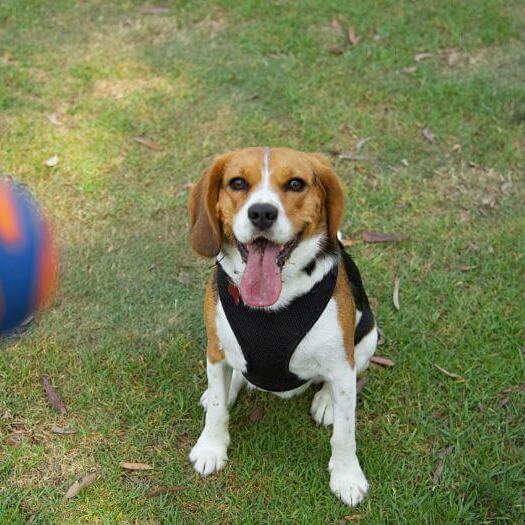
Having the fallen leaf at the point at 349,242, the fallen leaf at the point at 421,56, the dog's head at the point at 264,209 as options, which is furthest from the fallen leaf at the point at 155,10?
the dog's head at the point at 264,209

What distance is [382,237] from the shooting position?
18.3 feet

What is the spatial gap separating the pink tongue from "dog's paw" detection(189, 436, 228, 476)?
1082mm

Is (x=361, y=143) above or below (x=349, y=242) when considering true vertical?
above

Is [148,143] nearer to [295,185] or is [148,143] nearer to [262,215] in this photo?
[295,185]

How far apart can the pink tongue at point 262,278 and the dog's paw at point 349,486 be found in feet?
3.78

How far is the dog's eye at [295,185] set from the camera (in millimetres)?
3316

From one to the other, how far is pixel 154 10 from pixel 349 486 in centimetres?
658

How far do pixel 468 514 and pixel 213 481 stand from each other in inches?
53.2

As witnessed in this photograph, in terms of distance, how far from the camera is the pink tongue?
10.7ft

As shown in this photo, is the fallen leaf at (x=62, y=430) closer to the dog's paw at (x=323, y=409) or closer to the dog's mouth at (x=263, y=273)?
the dog's paw at (x=323, y=409)

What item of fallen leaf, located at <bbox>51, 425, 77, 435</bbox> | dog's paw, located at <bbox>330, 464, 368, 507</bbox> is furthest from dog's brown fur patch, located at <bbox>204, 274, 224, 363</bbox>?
Answer: fallen leaf, located at <bbox>51, 425, 77, 435</bbox>

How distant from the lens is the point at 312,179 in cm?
338

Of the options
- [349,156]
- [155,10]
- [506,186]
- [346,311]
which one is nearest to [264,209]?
[346,311]

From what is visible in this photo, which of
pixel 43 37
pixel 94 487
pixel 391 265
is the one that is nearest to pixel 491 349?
pixel 391 265
